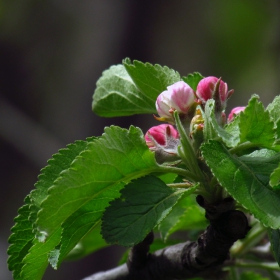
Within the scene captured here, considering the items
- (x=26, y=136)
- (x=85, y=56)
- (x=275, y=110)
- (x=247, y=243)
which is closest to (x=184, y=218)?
(x=247, y=243)

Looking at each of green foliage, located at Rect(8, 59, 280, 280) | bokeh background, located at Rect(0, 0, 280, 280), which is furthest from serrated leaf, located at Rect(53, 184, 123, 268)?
bokeh background, located at Rect(0, 0, 280, 280)

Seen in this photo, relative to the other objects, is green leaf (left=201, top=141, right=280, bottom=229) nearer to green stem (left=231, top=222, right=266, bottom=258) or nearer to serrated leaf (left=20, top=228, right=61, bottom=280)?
serrated leaf (left=20, top=228, right=61, bottom=280)

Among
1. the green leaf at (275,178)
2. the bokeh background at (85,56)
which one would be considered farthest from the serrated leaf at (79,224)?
the bokeh background at (85,56)

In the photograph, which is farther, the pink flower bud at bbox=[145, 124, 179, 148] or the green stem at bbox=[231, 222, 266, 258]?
the green stem at bbox=[231, 222, 266, 258]

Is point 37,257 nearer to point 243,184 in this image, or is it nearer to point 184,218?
point 243,184

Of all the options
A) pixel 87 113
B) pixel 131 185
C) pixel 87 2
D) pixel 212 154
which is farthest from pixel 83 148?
pixel 87 2
